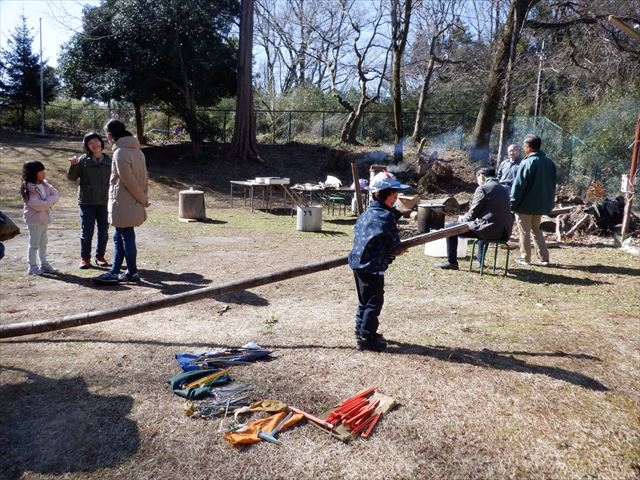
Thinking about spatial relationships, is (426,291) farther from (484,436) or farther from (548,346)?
(484,436)

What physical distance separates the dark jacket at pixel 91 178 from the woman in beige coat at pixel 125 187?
1.59 feet

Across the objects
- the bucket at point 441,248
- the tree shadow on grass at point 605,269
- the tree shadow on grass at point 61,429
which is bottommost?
the tree shadow on grass at point 61,429

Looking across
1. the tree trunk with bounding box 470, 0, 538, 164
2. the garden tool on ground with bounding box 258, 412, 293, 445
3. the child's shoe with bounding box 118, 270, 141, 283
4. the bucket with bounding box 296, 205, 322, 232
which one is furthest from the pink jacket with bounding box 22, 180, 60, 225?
the tree trunk with bounding box 470, 0, 538, 164

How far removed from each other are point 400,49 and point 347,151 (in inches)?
179

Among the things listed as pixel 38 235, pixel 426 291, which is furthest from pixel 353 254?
pixel 38 235

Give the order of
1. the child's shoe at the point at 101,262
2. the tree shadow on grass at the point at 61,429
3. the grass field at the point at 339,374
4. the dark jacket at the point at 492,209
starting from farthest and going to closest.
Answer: the child's shoe at the point at 101,262
the dark jacket at the point at 492,209
the grass field at the point at 339,374
the tree shadow on grass at the point at 61,429

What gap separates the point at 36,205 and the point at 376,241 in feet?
15.1

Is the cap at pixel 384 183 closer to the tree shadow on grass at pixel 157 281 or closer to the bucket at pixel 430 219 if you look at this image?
the tree shadow on grass at pixel 157 281

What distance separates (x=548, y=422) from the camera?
140 inches

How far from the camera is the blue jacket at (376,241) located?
14.3 ft

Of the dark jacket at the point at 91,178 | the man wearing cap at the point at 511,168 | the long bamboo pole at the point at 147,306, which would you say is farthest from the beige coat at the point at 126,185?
the man wearing cap at the point at 511,168

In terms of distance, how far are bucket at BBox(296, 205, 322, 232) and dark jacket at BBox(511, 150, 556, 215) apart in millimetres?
4682

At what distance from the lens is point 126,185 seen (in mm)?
6344

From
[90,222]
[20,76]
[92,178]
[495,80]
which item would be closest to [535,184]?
[92,178]
